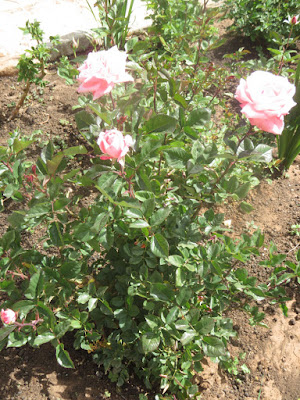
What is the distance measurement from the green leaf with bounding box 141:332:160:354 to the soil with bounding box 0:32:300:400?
475 mm

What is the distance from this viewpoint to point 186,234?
56.3 inches

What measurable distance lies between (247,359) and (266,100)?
1.27m

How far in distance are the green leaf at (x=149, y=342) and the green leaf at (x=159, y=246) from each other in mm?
307

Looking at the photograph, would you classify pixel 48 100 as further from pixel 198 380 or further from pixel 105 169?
pixel 198 380

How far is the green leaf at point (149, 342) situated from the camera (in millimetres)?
1281

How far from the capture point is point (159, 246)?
1222 millimetres

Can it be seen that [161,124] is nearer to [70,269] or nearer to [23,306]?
[70,269]

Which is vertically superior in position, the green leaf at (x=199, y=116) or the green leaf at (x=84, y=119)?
the green leaf at (x=84, y=119)

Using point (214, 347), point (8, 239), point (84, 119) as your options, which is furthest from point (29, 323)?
point (84, 119)

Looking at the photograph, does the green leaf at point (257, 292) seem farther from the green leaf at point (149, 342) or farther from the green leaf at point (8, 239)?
the green leaf at point (8, 239)

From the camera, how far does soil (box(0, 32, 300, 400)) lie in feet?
5.27

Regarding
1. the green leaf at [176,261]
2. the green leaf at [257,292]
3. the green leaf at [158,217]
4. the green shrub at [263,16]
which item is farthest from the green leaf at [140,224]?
the green shrub at [263,16]

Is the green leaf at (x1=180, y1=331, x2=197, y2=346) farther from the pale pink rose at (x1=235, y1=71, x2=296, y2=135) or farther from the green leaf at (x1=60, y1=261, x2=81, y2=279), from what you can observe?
the pale pink rose at (x1=235, y1=71, x2=296, y2=135)

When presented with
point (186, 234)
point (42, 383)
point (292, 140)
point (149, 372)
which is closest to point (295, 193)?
point (292, 140)
